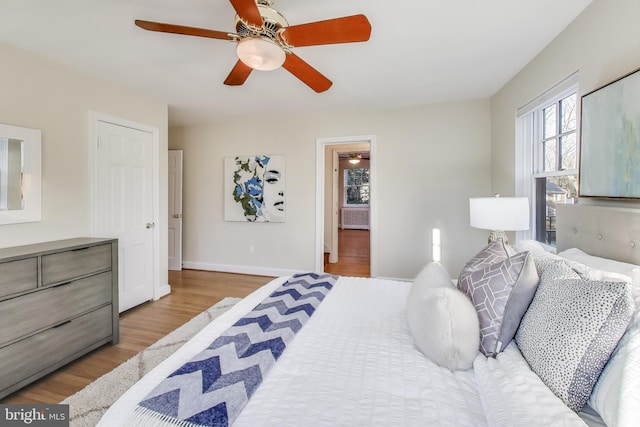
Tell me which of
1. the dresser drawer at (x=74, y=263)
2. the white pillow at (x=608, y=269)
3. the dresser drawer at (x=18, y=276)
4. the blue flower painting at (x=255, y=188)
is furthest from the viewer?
the blue flower painting at (x=255, y=188)

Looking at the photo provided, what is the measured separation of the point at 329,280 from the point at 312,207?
2.05 meters

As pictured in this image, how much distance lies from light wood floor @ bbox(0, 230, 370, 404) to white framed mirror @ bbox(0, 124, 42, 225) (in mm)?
1216

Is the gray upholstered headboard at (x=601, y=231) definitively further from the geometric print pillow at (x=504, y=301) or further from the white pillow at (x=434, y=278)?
the white pillow at (x=434, y=278)

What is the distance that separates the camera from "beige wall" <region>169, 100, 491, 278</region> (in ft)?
11.7

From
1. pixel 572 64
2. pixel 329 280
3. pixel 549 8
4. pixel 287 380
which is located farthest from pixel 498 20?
pixel 287 380

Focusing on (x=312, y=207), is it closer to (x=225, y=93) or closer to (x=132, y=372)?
(x=225, y=93)

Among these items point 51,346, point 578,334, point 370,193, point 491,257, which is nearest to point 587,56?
point 491,257

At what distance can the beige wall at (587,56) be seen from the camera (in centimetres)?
144

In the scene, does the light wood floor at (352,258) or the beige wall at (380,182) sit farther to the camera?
the light wood floor at (352,258)

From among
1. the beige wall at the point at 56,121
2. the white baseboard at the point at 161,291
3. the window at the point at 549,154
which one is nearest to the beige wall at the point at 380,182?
the window at the point at 549,154

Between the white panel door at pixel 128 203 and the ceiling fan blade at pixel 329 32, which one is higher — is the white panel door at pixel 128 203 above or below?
below

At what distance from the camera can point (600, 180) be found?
1567 millimetres

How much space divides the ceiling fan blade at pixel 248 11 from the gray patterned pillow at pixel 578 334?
174 cm

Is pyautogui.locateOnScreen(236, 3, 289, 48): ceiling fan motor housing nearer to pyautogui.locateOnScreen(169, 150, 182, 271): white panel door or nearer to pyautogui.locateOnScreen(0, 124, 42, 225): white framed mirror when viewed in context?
pyautogui.locateOnScreen(0, 124, 42, 225): white framed mirror
